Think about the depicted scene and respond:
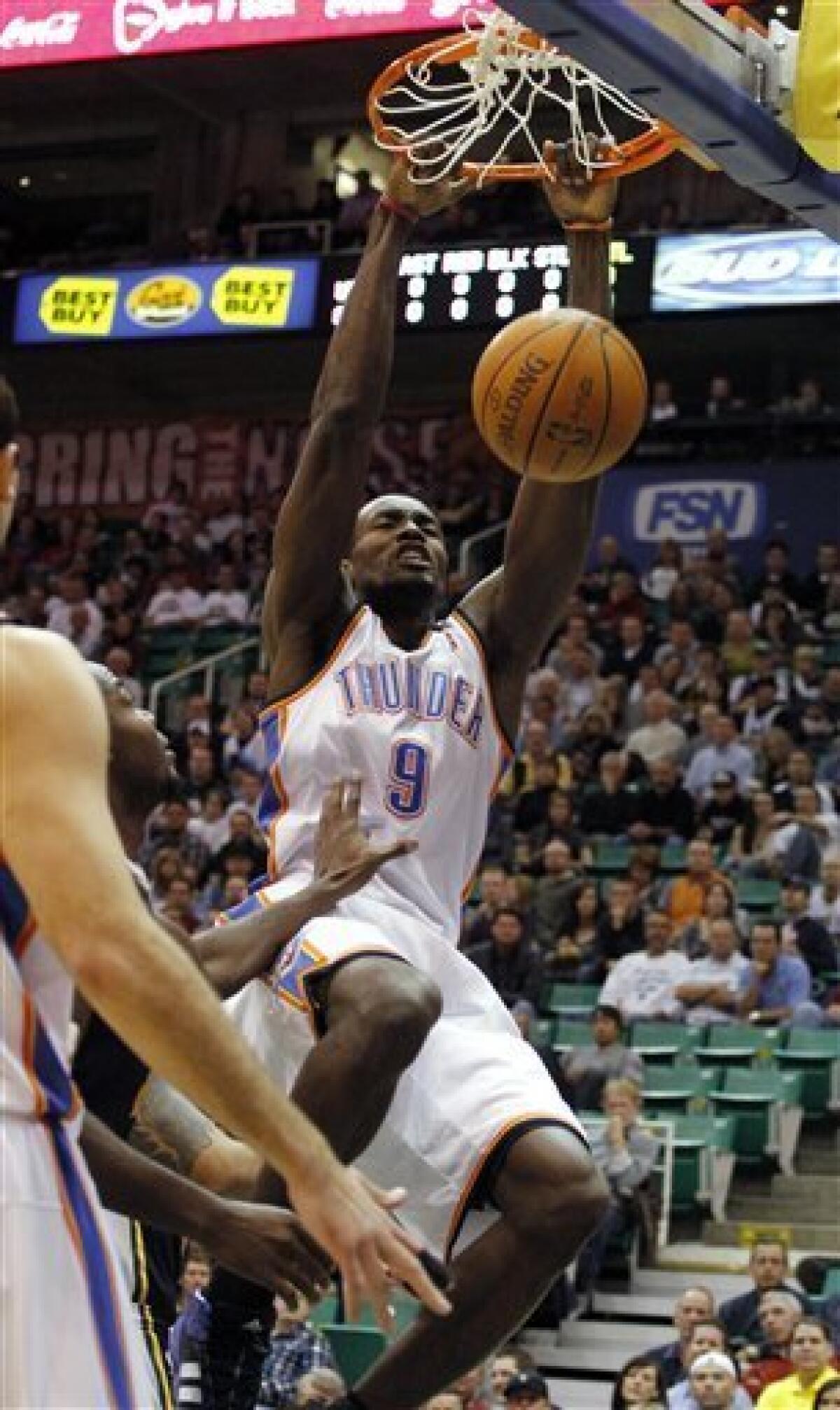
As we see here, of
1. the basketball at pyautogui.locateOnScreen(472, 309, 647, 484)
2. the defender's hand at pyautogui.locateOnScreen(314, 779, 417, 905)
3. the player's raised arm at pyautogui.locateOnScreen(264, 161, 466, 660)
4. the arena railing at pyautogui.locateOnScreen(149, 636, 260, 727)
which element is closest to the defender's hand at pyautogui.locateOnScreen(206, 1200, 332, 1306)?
the defender's hand at pyautogui.locateOnScreen(314, 779, 417, 905)

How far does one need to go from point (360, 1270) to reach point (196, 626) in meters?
18.8

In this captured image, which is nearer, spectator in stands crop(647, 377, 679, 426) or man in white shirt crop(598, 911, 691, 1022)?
man in white shirt crop(598, 911, 691, 1022)

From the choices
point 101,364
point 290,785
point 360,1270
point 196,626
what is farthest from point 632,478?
point 360,1270

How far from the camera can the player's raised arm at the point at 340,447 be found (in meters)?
5.82

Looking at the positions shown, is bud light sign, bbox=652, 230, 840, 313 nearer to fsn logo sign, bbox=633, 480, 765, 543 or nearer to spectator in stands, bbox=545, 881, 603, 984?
fsn logo sign, bbox=633, 480, 765, 543

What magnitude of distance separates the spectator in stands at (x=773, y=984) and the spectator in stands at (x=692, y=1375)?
3.02 m

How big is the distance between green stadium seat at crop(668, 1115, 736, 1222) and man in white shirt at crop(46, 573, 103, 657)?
9.30m

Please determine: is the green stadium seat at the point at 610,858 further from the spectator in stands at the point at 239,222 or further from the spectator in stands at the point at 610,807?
the spectator in stands at the point at 239,222

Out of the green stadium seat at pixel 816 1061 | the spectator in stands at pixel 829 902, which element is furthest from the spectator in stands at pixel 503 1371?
the spectator in stands at pixel 829 902

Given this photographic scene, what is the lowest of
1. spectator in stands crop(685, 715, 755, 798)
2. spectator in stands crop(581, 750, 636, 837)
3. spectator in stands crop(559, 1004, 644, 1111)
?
spectator in stands crop(559, 1004, 644, 1111)

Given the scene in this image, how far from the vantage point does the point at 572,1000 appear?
14.9 meters

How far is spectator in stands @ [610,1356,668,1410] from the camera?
10.7m

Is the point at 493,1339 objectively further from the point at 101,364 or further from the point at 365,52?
→ the point at 101,364

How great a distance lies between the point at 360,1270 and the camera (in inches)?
123
